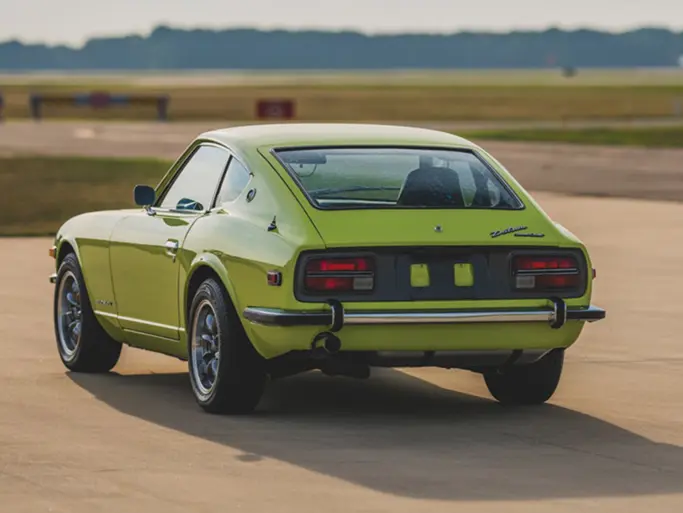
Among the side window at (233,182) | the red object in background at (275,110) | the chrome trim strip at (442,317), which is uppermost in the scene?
the side window at (233,182)

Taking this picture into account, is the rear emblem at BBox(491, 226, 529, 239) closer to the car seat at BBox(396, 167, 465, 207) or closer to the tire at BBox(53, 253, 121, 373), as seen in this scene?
the car seat at BBox(396, 167, 465, 207)

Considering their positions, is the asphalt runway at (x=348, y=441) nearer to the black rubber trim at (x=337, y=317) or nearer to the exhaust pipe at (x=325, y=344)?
the exhaust pipe at (x=325, y=344)

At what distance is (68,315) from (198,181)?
1.67 meters

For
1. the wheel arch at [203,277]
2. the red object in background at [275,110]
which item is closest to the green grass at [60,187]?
the wheel arch at [203,277]

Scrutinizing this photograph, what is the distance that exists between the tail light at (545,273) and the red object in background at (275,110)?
218 ft

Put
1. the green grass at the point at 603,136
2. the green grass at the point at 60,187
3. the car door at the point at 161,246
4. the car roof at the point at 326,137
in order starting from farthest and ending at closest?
1. the green grass at the point at 603,136
2. the green grass at the point at 60,187
3. the car door at the point at 161,246
4. the car roof at the point at 326,137

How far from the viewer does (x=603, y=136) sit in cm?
5675

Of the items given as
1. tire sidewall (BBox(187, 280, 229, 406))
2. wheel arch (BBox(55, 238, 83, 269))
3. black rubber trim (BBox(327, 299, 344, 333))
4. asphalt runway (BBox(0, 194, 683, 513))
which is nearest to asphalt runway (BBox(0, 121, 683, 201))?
wheel arch (BBox(55, 238, 83, 269))

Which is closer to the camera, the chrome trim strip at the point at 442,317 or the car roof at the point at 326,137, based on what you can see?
the chrome trim strip at the point at 442,317

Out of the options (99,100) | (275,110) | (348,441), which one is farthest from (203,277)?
(99,100)

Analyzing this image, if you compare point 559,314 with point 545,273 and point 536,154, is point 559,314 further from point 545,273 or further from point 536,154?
point 536,154

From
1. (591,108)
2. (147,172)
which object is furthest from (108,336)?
(591,108)

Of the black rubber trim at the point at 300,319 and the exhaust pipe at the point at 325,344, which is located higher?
the black rubber trim at the point at 300,319

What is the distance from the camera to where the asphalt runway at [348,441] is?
7.58 m
